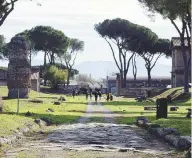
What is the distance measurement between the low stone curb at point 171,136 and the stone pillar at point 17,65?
26.2 metres

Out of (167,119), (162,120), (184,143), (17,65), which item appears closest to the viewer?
(184,143)

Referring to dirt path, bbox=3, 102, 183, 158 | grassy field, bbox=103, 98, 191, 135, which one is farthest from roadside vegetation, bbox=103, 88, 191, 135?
dirt path, bbox=3, 102, 183, 158

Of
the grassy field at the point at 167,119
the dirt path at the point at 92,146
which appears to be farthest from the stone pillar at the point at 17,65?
the dirt path at the point at 92,146

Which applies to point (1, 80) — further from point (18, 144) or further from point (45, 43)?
point (18, 144)

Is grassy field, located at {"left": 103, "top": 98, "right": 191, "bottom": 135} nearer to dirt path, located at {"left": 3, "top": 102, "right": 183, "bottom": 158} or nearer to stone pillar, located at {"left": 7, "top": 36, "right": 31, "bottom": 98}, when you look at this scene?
dirt path, located at {"left": 3, "top": 102, "right": 183, "bottom": 158}

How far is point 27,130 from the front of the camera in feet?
65.2

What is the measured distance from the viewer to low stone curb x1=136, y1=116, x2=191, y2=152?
14125 mm

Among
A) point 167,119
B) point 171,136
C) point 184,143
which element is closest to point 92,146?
point 184,143

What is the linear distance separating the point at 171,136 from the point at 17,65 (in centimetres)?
3424

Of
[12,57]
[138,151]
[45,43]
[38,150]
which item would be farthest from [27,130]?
[45,43]

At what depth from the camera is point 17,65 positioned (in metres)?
48.7

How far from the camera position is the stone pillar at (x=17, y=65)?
48625 mm

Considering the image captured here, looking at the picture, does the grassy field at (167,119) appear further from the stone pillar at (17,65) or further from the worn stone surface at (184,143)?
the stone pillar at (17,65)

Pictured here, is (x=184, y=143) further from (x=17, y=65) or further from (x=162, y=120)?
(x=17, y=65)
